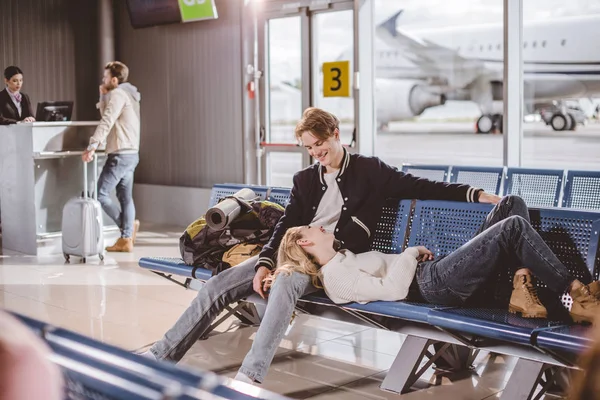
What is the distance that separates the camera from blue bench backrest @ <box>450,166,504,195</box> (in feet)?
20.2

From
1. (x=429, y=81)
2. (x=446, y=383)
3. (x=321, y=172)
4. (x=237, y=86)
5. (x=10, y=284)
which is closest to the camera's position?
(x=446, y=383)

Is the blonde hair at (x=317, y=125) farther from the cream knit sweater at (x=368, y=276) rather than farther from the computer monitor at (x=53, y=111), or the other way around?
the computer monitor at (x=53, y=111)

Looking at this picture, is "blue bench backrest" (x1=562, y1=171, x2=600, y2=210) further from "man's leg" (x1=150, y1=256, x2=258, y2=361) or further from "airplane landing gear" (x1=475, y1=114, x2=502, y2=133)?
"airplane landing gear" (x1=475, y1=114, x2=502, y2=133)

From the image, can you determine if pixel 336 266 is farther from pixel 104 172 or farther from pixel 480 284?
pixel 104 172

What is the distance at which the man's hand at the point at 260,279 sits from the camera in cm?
421

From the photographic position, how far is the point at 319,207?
14.9ft

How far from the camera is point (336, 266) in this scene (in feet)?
13.5

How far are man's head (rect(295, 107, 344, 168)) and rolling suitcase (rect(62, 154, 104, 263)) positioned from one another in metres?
4.14

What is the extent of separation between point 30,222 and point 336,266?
541 cm

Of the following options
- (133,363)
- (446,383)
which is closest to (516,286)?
(446,383)

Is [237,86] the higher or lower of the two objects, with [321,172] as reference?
higher

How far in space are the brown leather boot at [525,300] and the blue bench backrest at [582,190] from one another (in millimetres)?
2235

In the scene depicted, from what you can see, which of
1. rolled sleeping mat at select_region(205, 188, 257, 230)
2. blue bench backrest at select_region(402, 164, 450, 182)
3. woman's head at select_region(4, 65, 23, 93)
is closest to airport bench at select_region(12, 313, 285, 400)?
rolled sleeping mat at select_region(205, 188, 257, 230)

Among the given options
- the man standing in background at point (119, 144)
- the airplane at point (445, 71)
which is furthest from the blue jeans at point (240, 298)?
the airplane at point (445, 71)
